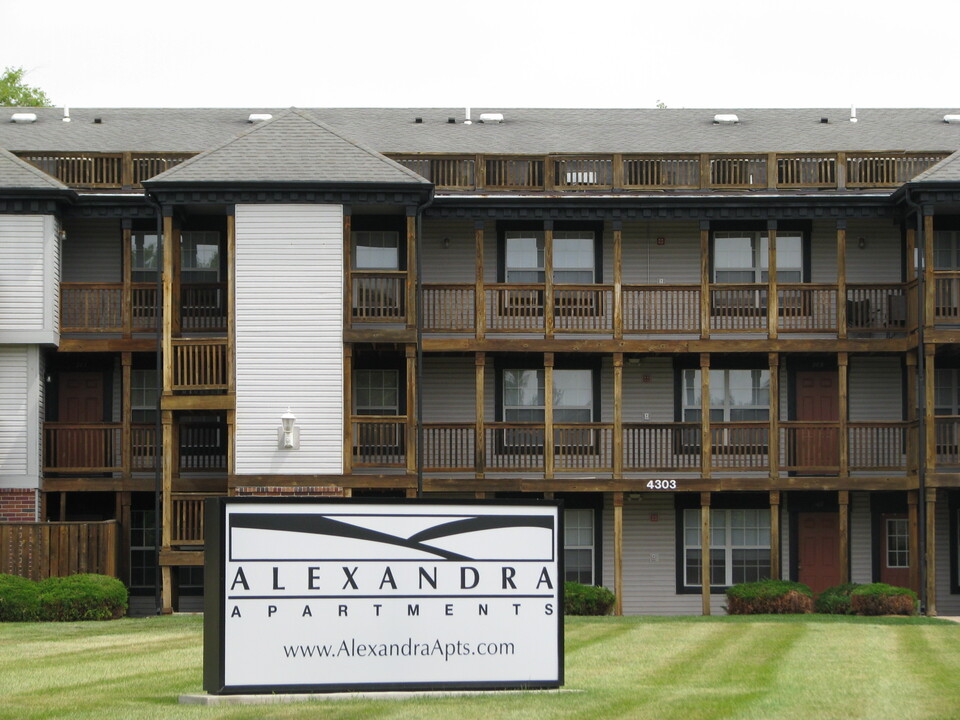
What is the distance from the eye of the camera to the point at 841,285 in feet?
103

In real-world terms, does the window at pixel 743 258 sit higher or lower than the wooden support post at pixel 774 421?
higher

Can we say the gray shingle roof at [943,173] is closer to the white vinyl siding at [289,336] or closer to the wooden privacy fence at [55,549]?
the white vinyl siding at [289,336]

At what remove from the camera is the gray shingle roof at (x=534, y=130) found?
115ft

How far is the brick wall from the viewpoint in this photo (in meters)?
30.8

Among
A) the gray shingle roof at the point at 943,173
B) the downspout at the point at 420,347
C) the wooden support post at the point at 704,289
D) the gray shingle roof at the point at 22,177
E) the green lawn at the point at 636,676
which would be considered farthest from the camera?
the wooden support post at the point at 704,289

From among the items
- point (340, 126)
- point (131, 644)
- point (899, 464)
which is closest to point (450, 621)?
point (131, 644)

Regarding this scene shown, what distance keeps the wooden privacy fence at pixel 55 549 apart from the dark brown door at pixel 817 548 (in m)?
13.3

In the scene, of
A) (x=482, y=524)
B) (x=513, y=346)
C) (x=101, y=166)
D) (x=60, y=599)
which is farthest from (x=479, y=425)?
(x=482, y=524)

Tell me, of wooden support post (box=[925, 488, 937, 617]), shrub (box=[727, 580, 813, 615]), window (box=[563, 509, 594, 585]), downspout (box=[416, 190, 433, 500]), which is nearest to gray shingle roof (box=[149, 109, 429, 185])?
downspout (box=[416, 190, 433, 500])

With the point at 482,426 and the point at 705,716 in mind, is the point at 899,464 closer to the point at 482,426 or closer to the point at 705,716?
the point at 482,426

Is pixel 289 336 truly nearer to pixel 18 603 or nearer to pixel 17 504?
pixel 17 504

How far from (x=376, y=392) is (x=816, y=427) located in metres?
8.57

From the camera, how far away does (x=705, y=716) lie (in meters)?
13.3

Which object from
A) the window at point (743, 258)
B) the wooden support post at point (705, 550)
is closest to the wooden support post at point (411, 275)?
the window at point (743, 258)
